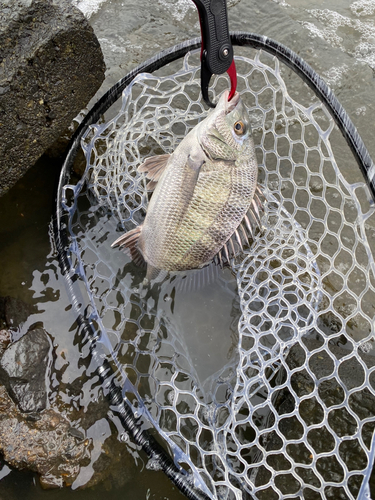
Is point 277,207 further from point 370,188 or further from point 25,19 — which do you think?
point 25,19

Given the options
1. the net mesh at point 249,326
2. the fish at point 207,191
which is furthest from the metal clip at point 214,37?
the net mesh at point 249,326

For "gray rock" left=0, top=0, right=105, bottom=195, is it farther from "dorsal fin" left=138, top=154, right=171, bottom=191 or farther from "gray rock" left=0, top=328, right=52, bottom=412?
"gray rock" left=0, top=328, right=52, bottom=412

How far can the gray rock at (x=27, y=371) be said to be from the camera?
275 centimetres

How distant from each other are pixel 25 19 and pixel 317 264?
8.82 ft

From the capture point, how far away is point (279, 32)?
432 cm

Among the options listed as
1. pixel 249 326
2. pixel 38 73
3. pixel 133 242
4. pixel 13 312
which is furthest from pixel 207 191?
pixel 13 312

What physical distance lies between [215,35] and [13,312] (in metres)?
2.32

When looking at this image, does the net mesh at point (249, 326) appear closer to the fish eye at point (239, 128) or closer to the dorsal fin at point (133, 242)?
the dorsal fin at point (133, 242)

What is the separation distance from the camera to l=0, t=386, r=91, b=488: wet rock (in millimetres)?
2588

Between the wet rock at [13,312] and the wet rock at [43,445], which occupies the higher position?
the wet rock at [13,312]

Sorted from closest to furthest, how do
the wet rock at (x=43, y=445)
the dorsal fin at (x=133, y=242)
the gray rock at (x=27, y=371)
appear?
the wet rock at (x=43, y=445) < the gray rock at (x=27, y=371) < the dorsal fin at (x=133, y=242)

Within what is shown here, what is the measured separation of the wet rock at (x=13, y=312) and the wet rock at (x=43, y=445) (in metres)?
0.48

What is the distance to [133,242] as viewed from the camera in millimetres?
2902

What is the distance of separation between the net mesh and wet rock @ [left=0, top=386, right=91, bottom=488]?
0.48m
